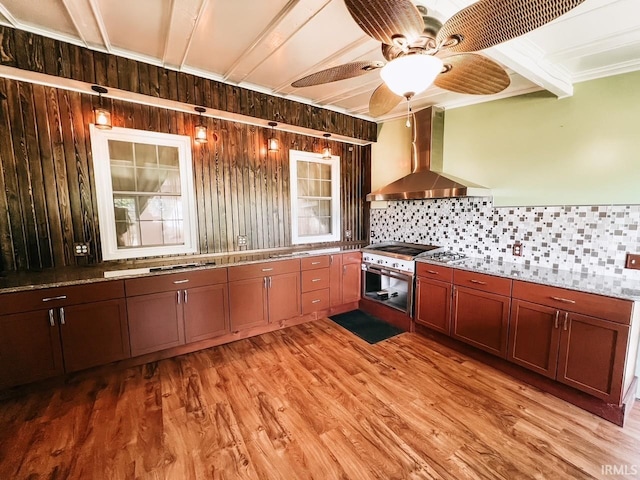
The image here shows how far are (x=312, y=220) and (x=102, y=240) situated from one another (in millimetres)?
2416

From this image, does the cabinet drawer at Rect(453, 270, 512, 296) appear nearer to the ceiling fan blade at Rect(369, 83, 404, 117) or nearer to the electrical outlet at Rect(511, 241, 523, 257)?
the electrical outlet at Rect(511, 241, 523, 257)

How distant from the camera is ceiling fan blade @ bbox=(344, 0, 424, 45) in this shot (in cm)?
103

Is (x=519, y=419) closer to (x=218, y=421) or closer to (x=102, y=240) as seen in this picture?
(x=218, y=421)

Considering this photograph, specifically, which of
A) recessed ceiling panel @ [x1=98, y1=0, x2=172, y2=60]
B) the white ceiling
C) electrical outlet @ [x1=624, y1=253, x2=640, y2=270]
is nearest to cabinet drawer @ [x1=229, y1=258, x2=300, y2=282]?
the white ceiling

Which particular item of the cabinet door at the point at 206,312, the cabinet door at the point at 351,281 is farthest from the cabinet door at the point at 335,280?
the cabinet door at the point at 206,312

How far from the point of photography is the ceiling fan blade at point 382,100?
1.75 metres

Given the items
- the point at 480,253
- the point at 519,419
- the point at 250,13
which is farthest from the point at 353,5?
the point at 480,253

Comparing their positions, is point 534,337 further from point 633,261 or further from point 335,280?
point 335,280

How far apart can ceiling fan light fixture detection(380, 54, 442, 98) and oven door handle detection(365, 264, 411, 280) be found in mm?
2247

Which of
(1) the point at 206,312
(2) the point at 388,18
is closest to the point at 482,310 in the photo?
(2) the point at 388,18

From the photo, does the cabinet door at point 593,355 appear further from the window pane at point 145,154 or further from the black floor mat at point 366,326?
the window pane at point 145,154

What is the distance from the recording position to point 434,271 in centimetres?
293

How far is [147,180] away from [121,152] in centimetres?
32

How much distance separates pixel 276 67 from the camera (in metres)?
2.48
